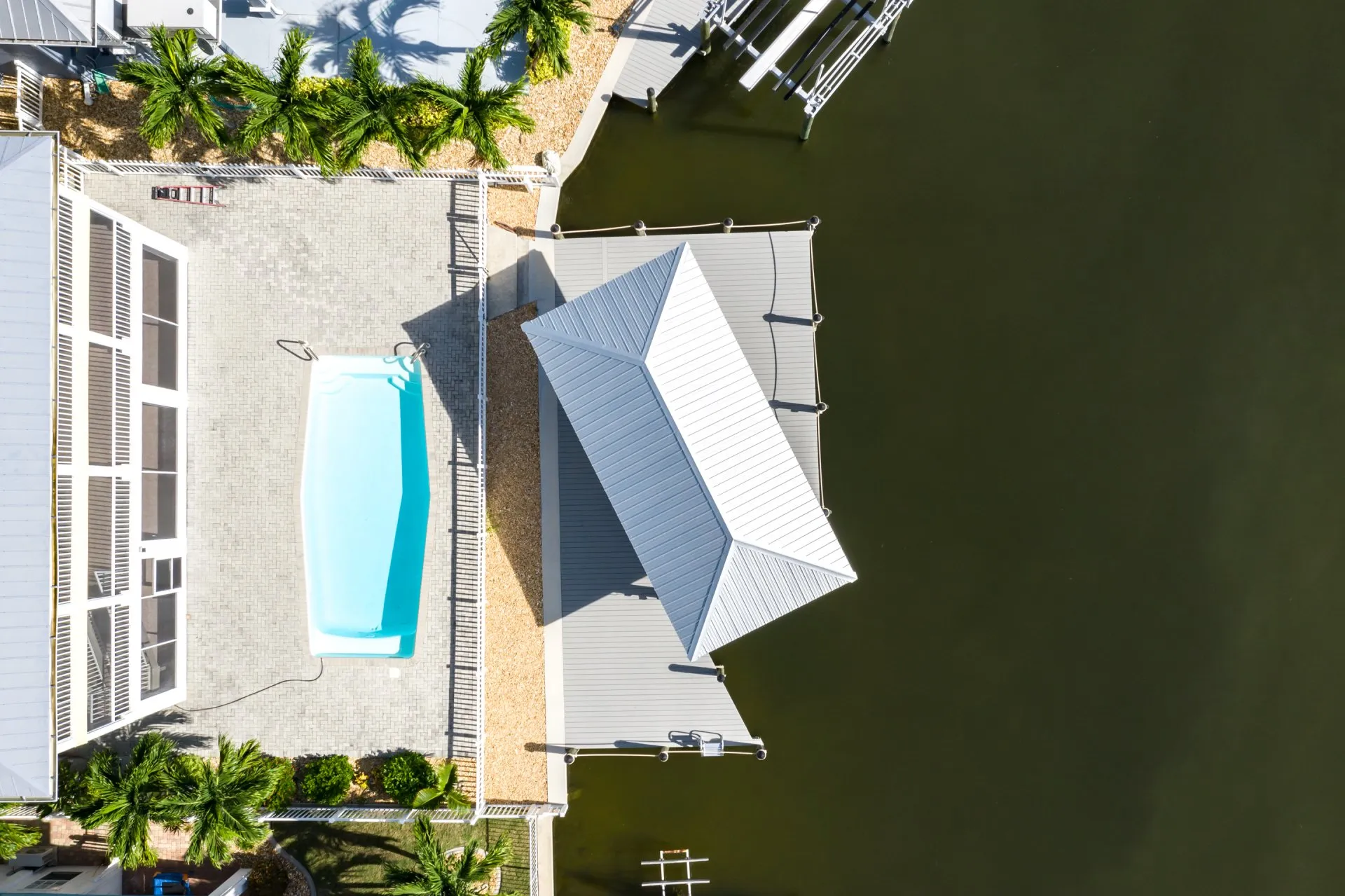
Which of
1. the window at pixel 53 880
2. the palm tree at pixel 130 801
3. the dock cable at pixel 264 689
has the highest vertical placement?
the dock cable at pixel 264 689

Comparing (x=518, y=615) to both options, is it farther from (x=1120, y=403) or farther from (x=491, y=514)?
(x=1120, y=403)

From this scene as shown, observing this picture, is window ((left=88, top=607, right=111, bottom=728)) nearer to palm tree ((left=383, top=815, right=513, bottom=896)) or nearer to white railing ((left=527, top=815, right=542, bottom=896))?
palm tree ((left=383, top=815, right=513, bottom=896))

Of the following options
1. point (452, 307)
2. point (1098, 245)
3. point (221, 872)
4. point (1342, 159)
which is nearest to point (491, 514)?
point (452, 307)

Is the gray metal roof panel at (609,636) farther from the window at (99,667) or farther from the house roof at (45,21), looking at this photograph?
the house roof at (45,21)

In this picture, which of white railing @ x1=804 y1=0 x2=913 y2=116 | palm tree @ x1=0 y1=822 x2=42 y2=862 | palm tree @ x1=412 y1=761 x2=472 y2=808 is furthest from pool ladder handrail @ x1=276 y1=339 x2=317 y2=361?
white railing @ x1=804 y1=0 x2=913 y2=116

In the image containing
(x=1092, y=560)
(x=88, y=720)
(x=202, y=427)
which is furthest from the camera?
(x=1092, y=560)

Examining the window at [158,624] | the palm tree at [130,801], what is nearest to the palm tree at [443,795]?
the palm tree at [130,801]
